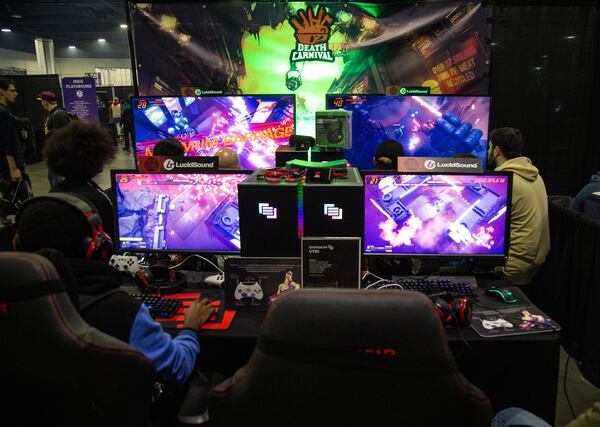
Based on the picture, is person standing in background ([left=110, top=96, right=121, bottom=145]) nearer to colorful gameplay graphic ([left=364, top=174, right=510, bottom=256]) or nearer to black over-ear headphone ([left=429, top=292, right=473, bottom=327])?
colorful gameplay graphic ([left=364, top=174, right=510, bottom=256])

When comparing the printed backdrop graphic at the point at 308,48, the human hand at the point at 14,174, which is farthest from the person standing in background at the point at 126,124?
the printed backdrop graphic at the point at 308,48

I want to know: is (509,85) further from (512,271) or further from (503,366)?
(503,366)

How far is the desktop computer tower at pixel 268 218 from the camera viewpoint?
2.03 metres

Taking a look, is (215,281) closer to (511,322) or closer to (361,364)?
(511,322)

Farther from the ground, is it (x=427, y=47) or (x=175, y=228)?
(x=427, y=47)

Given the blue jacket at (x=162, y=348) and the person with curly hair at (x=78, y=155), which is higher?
the person with curly hair at (x=78, y=155)

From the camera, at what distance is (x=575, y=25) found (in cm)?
538

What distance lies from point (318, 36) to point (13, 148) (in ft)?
12.2

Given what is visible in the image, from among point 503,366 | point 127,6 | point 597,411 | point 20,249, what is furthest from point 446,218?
point 127,6

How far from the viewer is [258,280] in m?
1.97

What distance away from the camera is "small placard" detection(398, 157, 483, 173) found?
2160 mm

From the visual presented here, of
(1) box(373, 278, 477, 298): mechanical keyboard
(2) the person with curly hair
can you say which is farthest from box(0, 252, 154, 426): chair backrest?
(1) box(373, 278, 477, 298): mechanical keyboard

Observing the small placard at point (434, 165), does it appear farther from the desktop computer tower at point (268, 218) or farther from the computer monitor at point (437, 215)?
the desktop computer tower at point (268, 218)

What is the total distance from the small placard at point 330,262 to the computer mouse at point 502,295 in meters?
0.62
